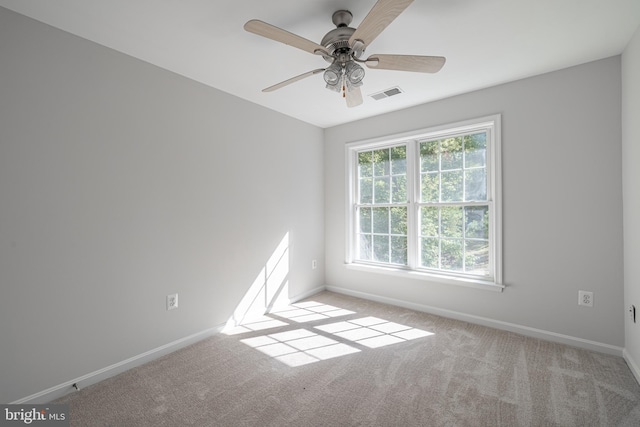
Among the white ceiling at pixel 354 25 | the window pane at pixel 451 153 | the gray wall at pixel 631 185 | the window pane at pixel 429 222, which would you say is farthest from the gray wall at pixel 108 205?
the gray wall at pixel 631 185

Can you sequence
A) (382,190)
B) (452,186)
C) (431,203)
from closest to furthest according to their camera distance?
(452,186) → (431,203) → (382,190)

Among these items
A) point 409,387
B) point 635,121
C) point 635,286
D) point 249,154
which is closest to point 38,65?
point 249,154

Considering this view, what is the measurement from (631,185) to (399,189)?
2030mm

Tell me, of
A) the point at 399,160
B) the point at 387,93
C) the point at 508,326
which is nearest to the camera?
the point at 508,326

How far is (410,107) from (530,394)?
2959mm

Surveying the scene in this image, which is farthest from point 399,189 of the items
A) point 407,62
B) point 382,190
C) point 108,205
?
point 108,205

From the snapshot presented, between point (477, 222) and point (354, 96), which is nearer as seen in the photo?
point (354, 96)

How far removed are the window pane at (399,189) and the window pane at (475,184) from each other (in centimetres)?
71

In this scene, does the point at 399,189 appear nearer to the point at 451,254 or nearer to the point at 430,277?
the point at 451,254


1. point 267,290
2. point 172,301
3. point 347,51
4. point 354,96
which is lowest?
point 267,290

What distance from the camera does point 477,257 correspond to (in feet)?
10.2

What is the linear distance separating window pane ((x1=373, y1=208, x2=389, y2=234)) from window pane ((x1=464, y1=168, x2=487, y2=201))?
3.29ft

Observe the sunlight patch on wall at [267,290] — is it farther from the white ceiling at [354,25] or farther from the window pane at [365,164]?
the white ceiling at [354,25]

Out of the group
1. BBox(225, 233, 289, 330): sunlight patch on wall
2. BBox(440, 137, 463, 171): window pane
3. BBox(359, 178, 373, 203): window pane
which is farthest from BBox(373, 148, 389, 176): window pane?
BBox(225, 233, 289, 330): sunlight patch on wall
